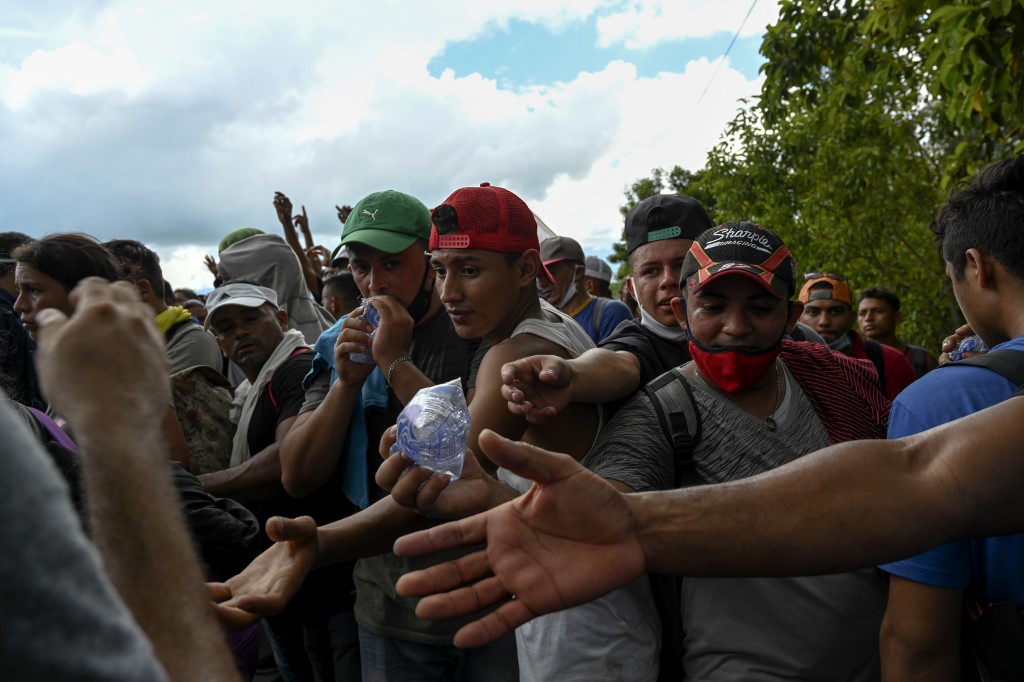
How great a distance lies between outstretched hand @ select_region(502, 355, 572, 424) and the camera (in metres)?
1.95

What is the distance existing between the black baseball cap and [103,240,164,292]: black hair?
2764 mm

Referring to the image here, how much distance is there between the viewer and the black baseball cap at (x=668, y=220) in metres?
3.07

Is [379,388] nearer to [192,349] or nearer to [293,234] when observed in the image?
[192,349]

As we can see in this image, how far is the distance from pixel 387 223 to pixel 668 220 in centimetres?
112

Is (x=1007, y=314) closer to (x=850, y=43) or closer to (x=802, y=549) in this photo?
(x=802, y=549)

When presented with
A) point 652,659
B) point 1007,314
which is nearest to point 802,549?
point 652,659

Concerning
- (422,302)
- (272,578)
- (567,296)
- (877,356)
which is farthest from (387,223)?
(877,356)

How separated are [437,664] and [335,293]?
10.1 ft

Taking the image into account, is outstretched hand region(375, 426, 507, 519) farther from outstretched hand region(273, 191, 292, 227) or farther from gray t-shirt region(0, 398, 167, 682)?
outstretched hand region(273, 191, 292, 227)

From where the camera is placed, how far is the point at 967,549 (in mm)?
1826

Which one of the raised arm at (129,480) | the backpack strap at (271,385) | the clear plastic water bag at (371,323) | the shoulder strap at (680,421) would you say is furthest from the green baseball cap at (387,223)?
the raised arm at (129,480)

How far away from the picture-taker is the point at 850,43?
6.62 meters

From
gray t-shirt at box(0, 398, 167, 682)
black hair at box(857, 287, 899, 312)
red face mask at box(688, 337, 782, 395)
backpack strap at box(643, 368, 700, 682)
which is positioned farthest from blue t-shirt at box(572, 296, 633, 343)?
gray t-shirt at box(0, 398, 167, 682)

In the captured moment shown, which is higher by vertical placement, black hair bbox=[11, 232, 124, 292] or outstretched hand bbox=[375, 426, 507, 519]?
black hair bbox=[11, 232, 124, 292]
